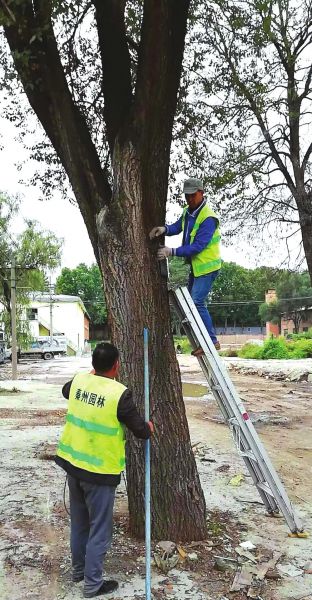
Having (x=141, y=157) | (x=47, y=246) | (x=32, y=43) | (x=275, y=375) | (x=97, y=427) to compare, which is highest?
(x=47, y=246)

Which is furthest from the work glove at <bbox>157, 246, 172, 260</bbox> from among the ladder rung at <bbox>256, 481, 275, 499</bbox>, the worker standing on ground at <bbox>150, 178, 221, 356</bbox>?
the ladder rung at <bbox>256, 481, 275, 499</bbox>

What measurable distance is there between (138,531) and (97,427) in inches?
57.5

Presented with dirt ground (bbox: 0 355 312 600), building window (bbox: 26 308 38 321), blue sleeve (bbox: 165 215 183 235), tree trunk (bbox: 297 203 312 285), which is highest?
tree trunk (bbox: 297 203 312 285)

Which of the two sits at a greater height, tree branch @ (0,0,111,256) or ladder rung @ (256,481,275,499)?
tree branch @ (0,0,111,256)

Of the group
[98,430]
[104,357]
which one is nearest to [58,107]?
[104,357]

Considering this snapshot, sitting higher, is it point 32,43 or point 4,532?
point 32,43

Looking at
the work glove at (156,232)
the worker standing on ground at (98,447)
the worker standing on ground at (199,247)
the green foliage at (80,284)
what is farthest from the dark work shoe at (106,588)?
the green foliage at (80,284)

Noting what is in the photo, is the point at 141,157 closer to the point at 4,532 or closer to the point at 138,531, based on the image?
the point at 138,531

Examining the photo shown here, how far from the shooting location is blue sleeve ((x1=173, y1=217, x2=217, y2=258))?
15.4 feet

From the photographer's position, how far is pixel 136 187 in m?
4.77

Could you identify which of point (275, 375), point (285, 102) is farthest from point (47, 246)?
point (285, 102)

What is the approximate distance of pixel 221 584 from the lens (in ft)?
13.6

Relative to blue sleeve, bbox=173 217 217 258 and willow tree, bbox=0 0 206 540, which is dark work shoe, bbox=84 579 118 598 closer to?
willow tree, bbox=0 0 206 540

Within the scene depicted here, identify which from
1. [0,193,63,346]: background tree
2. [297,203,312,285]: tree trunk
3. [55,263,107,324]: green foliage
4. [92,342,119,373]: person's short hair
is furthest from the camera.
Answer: [55,263,107,324]: green foliage
